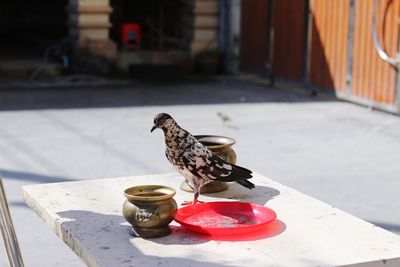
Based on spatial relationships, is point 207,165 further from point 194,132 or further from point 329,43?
point 329,43

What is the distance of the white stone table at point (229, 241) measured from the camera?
2859mm

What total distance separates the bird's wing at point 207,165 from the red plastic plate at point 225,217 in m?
0.14

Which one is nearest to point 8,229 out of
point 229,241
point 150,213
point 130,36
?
point 150,213

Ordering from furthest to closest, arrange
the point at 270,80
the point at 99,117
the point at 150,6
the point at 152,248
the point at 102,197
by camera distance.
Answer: the point at 150,6 → the point at 270,80 → the point at 99,117 → the point at 102,197 → the point at 152,248

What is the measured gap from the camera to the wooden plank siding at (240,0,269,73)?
13.0 metres

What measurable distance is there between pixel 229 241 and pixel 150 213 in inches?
13.3

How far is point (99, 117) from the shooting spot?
9312 millimetres

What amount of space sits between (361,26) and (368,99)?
982mm

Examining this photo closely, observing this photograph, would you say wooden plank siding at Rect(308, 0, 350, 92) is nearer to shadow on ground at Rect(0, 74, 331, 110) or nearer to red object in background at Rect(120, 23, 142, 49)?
shadow on ground at Rect(0, 74, 331, 110)

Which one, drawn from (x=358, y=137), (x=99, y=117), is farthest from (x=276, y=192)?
(x=99, y=117)

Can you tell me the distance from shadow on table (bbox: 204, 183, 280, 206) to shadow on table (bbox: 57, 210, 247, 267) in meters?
0.57

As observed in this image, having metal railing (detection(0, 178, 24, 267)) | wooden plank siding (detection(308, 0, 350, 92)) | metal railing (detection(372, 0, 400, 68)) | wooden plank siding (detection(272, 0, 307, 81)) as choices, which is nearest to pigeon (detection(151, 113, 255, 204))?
metal railing (detection(0, 178, 24, 267))

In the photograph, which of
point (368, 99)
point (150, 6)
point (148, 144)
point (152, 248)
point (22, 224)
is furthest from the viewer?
point (150, 6)

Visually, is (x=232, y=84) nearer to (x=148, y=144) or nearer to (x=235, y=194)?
(x=148, y=144)
